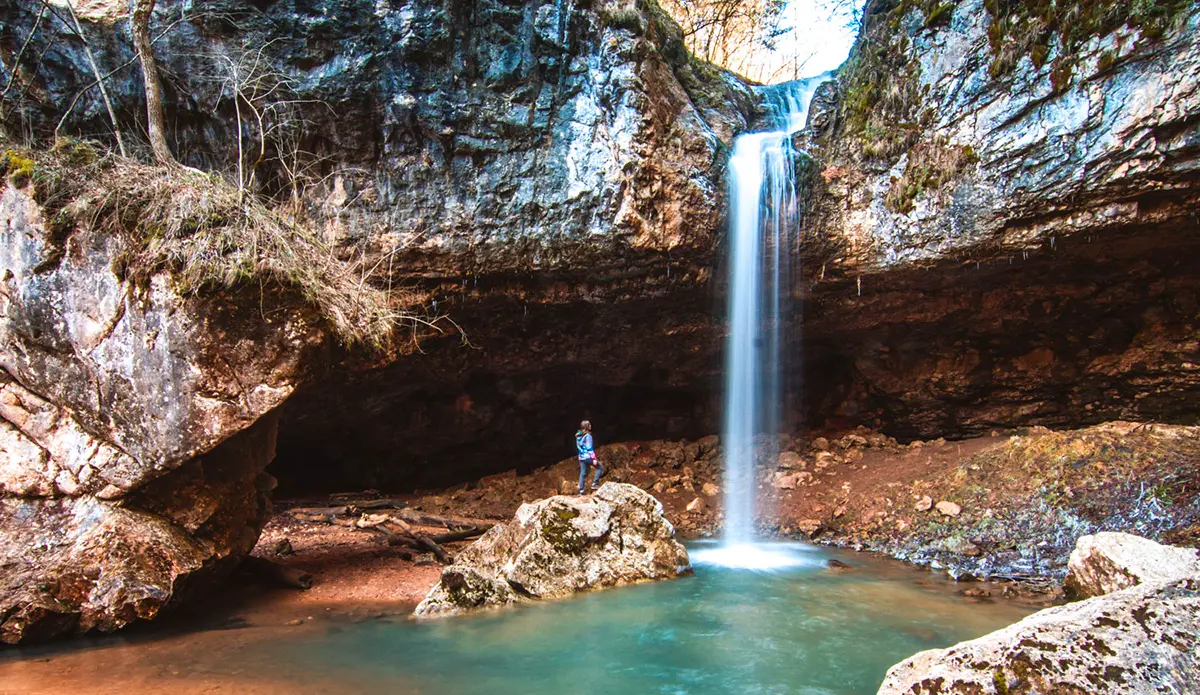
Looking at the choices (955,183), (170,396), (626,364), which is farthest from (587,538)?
(955,183)

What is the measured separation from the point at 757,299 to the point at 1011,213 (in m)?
3.89

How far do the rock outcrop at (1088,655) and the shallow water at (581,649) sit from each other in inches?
79.0

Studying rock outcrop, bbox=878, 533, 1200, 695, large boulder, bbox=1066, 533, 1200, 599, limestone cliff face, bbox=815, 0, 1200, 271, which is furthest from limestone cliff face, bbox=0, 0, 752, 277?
rock outcrop, bbox=878, 533, 1200, 695

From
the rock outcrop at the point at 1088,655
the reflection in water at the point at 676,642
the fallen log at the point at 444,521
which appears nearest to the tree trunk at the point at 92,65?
the fallen log at the point at 444,521

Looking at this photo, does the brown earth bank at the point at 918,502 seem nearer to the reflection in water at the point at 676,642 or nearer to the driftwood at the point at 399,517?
the driftwood at the point at 399,517

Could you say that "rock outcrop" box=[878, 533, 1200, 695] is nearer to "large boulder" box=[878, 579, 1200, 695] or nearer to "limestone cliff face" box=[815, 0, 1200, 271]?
"large boulder" box=[878, 579, 1200, 695]

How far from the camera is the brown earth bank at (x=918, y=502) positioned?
771cm

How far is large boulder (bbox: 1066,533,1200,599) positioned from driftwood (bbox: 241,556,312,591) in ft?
26.7

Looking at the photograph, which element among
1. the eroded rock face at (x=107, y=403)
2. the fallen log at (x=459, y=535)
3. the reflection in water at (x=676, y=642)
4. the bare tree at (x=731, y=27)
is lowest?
the fallen log at (x=459, y=535)

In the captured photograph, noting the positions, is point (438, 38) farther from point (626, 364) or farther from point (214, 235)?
point (626, 364)

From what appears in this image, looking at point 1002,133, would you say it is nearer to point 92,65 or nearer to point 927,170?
point 927,170

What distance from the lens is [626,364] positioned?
13414 mm

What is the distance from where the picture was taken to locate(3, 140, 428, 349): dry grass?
19.6 ft

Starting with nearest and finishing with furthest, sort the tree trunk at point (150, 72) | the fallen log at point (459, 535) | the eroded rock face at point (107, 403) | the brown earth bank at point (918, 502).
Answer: the eroded rock face at point (107, 403) < the brown earth bank at point (918, 502) < the tree trunk at point (150, 72) < the fallen log at point (459, 535)
